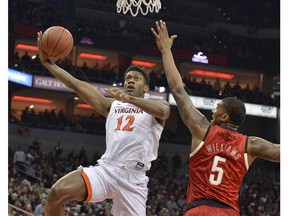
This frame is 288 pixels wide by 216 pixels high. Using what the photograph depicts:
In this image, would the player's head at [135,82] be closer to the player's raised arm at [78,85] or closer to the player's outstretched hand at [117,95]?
the player's raised arm at [78,85]

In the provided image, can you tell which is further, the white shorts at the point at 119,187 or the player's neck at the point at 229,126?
the white shorts at the point at 119,187

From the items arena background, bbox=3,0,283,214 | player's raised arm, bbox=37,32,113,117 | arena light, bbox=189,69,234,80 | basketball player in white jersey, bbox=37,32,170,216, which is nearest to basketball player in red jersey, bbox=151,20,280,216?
basketball player in white jersey, bbox=37,32,170,216

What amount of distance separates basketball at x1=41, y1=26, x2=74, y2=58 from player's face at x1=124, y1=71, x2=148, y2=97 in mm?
665

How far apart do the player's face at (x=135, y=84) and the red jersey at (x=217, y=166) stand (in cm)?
147

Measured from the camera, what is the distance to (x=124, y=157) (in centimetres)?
569

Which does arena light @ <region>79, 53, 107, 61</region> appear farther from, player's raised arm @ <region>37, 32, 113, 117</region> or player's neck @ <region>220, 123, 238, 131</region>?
player's neck @ <region>220, 123, 238, 131</region>

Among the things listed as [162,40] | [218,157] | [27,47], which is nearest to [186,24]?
[27,47]

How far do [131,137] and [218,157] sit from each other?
4.60 feet

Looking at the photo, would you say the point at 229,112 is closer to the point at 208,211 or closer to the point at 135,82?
the point at 208,211

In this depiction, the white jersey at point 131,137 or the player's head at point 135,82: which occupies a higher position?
the player's head at point 135,82

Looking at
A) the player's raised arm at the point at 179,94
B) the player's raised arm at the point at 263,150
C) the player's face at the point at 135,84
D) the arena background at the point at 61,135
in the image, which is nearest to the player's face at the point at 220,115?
the player's raised arm at the point at 179,94

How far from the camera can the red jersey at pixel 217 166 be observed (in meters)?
4.46

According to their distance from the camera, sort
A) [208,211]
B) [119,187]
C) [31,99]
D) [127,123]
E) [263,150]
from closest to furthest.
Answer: [208,211] → [263,150] → [119,187] → [127,123] → [31,99]
